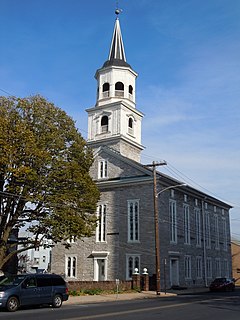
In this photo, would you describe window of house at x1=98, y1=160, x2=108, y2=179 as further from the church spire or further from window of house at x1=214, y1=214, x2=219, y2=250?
window of house at x1=214, y1=214, x2=219, y2=250

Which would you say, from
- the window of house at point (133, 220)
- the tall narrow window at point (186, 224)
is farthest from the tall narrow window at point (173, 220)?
the window of house at point (133, 220)

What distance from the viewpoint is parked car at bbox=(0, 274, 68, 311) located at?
18.3 metres

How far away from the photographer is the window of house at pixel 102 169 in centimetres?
4272

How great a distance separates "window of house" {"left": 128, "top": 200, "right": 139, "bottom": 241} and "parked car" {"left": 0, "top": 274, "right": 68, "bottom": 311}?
700 inches

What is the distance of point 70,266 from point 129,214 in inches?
331

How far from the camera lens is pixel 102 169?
43125mm

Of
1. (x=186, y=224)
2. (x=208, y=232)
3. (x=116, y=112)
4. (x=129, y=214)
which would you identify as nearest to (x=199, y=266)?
(x=208, y=232)

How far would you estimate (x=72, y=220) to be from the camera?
27.7 meters

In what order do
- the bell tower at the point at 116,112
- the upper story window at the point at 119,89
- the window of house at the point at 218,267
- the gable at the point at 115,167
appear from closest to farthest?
the gable at the point at 115,167 → the bell tower at the point at 116,112 → the upper story window at the point at 119,89 → the window of house at the point at 218,267

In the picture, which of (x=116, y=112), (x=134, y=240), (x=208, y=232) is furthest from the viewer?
(x=208, y=232)

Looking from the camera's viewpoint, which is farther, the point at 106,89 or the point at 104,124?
the point at 106,89

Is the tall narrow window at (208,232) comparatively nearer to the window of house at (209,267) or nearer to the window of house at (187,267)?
the window of house at (209,267)

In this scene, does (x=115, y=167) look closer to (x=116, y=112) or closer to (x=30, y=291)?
(x=116, y=112)

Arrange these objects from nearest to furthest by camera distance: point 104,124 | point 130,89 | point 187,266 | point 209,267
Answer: point 187,266 < point 104,124 < point 130,89 < point 209,267
